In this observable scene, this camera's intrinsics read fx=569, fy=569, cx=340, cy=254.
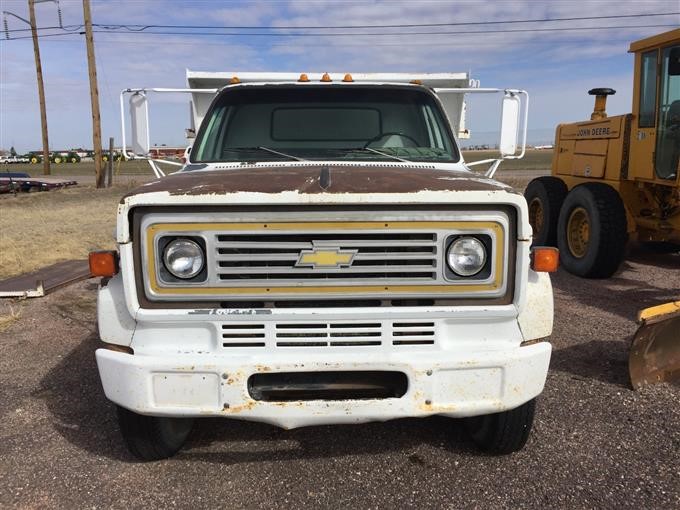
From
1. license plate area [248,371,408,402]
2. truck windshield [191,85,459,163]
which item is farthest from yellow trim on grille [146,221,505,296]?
truck windshield [191,85,459,163]

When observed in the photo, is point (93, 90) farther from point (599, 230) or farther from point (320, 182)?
point (320, 182)

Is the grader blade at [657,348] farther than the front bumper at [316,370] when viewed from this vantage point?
Yes

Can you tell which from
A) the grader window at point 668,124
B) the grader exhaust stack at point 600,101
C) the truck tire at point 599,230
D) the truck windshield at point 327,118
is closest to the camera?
the truck windshield at point 327,118

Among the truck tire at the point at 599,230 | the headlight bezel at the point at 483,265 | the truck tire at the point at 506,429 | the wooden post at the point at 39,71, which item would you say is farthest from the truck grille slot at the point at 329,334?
the wooden post at the point at 39,71

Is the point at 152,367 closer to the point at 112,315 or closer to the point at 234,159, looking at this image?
the point at 112,315

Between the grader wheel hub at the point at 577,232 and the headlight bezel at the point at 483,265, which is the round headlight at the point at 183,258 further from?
the grader wheel hub at the point at 577,232

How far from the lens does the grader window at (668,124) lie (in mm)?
6316

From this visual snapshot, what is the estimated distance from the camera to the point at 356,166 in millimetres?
3277

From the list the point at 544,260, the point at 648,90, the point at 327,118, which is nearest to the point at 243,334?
the point at 544,260

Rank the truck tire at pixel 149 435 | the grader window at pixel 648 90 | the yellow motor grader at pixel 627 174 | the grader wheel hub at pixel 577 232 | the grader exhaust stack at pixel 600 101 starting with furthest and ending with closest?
the grader exhaust stack at pixel 600 101 → the grader wheel hub at pixel 577 232 → the grader window at pixel 648 90 → the yellow motor grader at pixel 627 174 → the truck tire at pixel 149 435

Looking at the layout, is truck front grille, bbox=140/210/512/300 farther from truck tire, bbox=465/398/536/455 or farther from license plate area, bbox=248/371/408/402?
truck tire, bbox=465/398/536/455

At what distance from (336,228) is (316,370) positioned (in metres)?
0.62

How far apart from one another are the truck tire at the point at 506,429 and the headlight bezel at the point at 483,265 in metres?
0.78

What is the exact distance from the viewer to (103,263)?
2588mm
